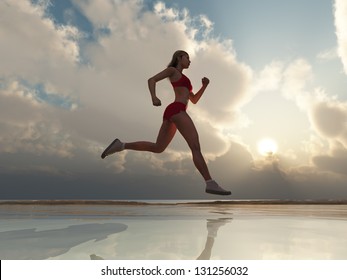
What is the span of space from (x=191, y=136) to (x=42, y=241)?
282cm

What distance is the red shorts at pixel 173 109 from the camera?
19.8 ft

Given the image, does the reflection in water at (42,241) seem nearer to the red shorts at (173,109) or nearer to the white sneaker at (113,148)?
the white sneaker at (113,148)

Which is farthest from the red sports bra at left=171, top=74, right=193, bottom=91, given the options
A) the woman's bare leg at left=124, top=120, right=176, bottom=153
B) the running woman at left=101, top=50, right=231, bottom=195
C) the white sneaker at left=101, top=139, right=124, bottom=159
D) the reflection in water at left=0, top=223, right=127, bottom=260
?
the reflection in water at left=0, top=223, right=127, bottom=260

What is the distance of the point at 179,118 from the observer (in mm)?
5984

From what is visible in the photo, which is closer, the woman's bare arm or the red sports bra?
the woman's bare arm

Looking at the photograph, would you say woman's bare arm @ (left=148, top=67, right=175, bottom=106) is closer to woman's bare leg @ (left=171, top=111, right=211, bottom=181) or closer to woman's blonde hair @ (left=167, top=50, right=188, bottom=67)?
woman's blonde hair @ (left=167, top=50, right=188, bottom=67)

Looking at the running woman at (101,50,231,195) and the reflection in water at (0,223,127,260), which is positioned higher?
the running woman at (101,50,231,195)

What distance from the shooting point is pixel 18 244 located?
396 centimetres

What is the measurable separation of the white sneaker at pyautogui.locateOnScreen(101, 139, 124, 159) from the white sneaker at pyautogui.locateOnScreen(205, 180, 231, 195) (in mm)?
1885

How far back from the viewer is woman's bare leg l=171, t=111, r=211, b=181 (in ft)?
19.6
